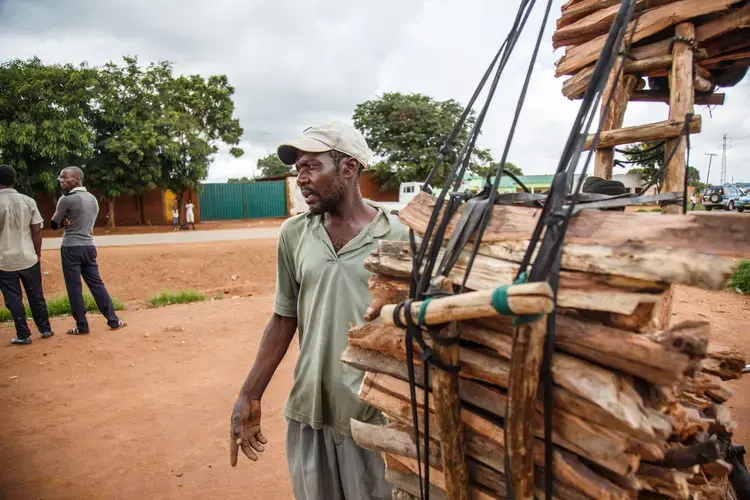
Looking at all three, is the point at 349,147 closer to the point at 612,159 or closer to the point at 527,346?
the point at 527,346

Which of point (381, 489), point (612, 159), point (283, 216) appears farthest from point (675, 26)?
point (283, 216)

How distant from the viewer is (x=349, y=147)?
7.54 feet

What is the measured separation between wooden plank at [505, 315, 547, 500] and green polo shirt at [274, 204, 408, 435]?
105cm

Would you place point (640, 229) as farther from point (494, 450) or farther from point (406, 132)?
point (406, 132)

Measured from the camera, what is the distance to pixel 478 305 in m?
1.00

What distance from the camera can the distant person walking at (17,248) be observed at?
234 inches

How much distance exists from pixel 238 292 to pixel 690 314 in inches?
332

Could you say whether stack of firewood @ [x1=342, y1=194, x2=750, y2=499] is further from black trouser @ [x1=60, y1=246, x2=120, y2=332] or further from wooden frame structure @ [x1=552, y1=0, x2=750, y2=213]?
black trouser @ [x1=60, y1=246, x2=120, y2=332]

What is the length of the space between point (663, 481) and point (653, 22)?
Answer: 14.1 ft

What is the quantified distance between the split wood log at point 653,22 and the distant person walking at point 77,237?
5.76 metres

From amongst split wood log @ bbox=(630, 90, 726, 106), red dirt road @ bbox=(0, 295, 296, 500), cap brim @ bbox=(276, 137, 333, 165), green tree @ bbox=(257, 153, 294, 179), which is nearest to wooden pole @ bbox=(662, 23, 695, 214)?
split wood log @ bbox=(630, 90, 726, 106)

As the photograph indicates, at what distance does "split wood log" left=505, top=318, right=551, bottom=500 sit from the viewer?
1025 millimetres

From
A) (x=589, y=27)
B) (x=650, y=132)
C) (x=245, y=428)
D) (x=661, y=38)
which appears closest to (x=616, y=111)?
(x=650, y=132)

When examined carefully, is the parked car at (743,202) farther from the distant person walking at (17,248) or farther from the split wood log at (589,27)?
the distant person walking at (17,248)
